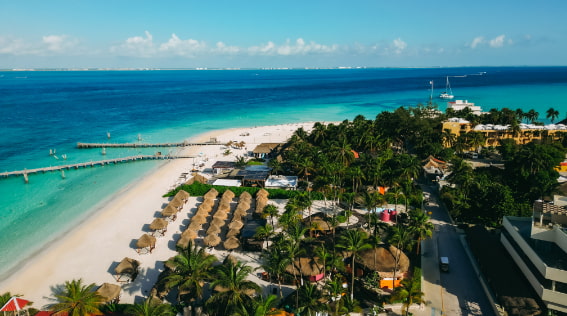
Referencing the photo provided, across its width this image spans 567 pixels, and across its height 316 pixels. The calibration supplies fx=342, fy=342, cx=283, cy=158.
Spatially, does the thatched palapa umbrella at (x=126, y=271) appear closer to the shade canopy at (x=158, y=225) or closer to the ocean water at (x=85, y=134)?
the shade canopy at (x=158, y=225)

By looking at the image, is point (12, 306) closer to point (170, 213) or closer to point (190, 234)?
point (190, 234)

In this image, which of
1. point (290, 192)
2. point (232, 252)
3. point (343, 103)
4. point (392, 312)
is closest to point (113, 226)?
point (232, 252)

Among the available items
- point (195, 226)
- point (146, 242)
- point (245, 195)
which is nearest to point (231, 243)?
point (195, 226)

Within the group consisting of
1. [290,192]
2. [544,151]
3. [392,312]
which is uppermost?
[544,151]

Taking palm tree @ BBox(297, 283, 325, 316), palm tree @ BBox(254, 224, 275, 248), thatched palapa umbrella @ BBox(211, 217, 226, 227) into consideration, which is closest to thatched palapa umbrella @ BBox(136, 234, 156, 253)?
thatched palapa umbrella @ BBox(211, 217, 226, 227)

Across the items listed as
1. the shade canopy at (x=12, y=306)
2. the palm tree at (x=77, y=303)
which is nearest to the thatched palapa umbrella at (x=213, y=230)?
the palm tree at (x=77, y=303)

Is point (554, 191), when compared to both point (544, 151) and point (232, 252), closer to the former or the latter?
point (544, 151)
